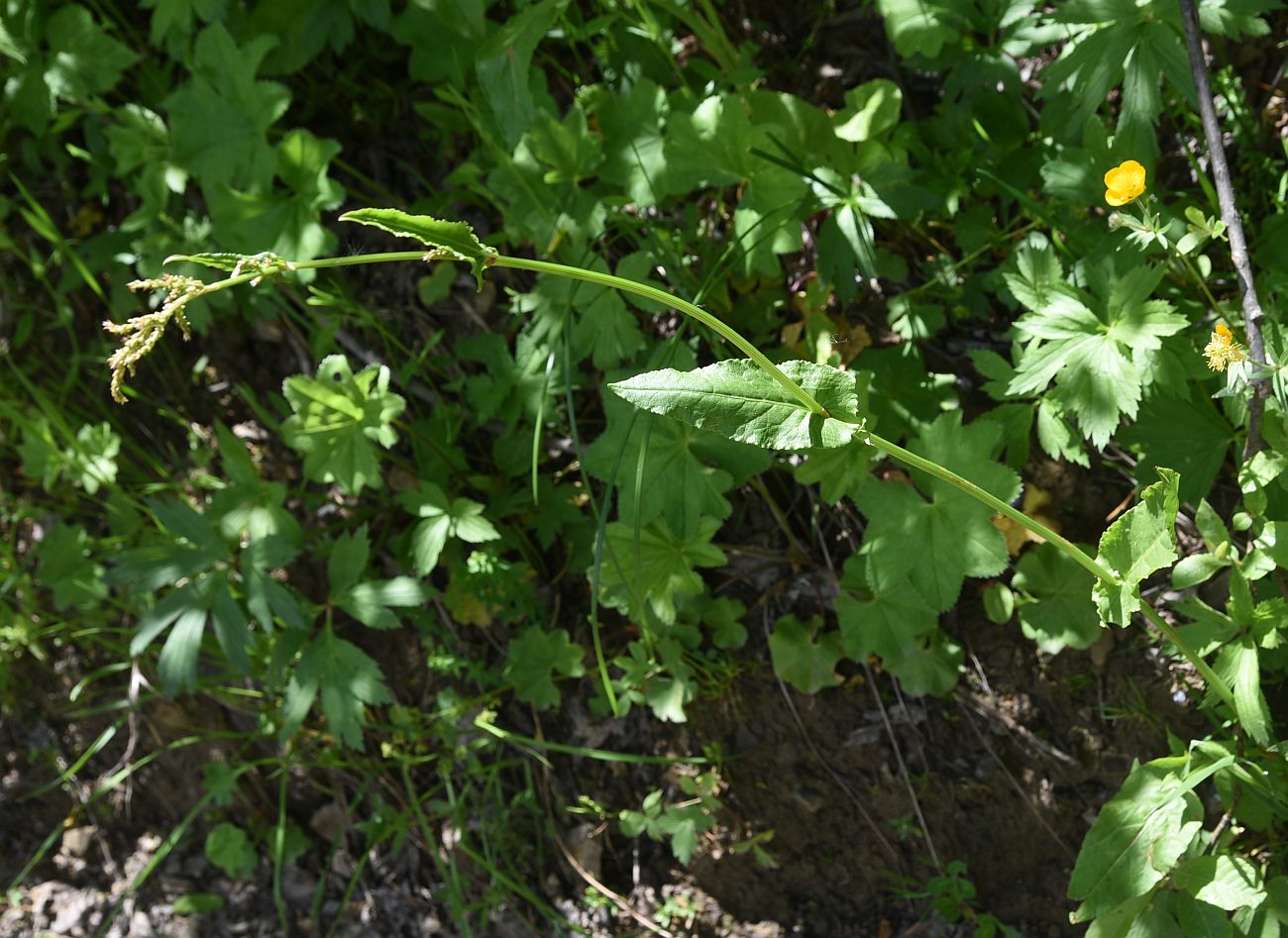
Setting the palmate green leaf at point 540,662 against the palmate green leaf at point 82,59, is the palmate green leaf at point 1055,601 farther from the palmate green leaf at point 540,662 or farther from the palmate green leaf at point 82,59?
the palmate green leaf at point 82,59

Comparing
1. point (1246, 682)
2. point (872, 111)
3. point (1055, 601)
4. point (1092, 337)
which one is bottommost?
point (1055, 601)

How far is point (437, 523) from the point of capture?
2273 mm

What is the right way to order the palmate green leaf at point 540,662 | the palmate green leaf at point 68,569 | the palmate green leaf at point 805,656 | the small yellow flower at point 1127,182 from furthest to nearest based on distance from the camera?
the palmate green leaf at point 68,569 < the palmate green leaf at point 540,662 < the palmate green leaf at point 805,656 < the small yellow flower at point 1127,182

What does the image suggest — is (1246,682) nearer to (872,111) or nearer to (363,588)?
(872,111)

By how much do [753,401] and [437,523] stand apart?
3.79ft

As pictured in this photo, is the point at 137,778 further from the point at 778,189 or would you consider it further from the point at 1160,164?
the point at 1160,164

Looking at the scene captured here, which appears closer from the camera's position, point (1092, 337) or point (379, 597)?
point (1092, 337)

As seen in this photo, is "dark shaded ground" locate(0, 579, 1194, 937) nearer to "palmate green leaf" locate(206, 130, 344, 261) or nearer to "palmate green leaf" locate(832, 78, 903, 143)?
"palmate green leaf" locate(832, 78, 903, 143)

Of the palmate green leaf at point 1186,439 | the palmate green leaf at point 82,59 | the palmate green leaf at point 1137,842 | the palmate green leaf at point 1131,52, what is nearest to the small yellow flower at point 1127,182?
the palmate green leaf at point 1131,52

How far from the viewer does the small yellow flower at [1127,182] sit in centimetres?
153

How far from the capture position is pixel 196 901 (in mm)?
3074

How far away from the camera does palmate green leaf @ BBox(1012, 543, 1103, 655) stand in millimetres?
1904

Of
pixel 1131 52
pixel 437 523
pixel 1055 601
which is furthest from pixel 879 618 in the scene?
pixel 1131 52

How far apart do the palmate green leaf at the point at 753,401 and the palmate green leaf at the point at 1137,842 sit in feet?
2.70
